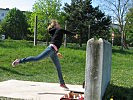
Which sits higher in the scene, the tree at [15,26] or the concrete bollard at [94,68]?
the tree at [15,26]

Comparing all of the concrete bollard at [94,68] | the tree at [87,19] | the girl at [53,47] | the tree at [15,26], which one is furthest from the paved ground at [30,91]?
the tree at [15,26]

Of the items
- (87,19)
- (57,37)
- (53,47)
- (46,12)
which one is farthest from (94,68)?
(46,12)

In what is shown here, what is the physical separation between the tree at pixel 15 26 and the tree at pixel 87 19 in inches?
1244

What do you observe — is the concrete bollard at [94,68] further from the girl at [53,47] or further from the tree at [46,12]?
the tree at [46,12]

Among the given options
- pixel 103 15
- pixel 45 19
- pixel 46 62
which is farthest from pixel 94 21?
pixel 46 62

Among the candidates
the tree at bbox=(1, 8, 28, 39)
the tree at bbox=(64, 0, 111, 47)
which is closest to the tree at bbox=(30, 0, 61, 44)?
the tree at bbox=(64, 0, 111, 47)

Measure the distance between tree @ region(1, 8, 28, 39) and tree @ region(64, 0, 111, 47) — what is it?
3161 centimetres

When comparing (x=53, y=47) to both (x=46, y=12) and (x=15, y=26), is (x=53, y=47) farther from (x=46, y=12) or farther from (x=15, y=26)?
(x=15, y=26)

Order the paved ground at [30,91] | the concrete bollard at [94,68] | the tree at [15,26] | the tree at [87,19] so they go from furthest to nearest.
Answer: the tree at [15,26] → the tree at [87,19] → the paved ground at [30,91] → the concrete bollard at [94,68]

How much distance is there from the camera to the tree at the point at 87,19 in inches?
1578

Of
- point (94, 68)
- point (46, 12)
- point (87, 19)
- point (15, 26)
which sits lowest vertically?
point (94, 68)

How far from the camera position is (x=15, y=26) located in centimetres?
7712

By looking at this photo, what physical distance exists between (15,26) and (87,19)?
39.1 meters

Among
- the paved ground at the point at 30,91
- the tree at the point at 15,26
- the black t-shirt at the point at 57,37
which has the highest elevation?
the tree at the point at 15,26
